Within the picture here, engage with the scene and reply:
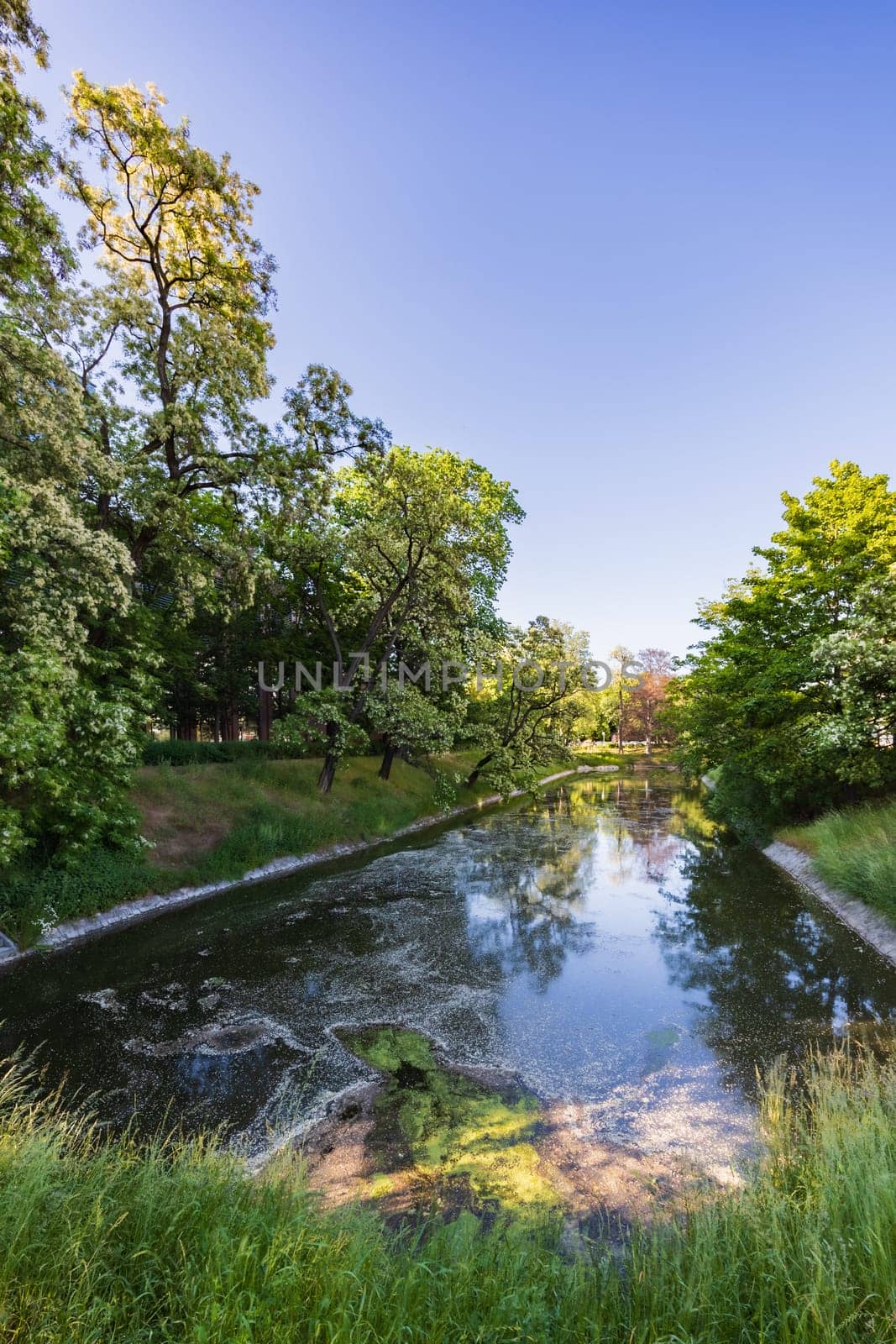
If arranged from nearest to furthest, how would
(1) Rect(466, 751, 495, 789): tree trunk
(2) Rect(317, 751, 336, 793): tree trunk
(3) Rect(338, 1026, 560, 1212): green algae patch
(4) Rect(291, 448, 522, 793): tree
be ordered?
(3) Rect(338, 1026, 560, 1212): green algae patch < (4) Rect(291, 448, 522, 793): tree < (2) Rect(317, 751, 336, 793): tree trunk < (1) Rect(466, 751, 495, 789): tree trunk

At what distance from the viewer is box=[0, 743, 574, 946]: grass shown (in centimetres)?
1204

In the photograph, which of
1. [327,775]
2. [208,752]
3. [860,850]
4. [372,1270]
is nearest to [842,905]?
[860,850]

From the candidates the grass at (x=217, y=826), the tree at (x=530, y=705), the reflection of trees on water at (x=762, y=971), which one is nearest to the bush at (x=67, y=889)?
the grass at (x=217, y=826)

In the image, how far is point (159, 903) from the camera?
14.3 metres

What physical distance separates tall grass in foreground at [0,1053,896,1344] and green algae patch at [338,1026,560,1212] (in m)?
1.35

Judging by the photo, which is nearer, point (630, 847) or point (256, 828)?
point (256, 828)

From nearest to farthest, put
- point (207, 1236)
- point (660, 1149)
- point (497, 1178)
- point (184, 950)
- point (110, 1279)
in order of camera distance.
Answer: point (110, 1279) → point (207, 1236) → point (497, 1178) → point (660, 1149) → point (184, 950)

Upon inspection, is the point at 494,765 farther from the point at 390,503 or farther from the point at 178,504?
the point at 178,504

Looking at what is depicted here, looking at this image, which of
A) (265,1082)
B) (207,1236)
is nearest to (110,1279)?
(207,1236)

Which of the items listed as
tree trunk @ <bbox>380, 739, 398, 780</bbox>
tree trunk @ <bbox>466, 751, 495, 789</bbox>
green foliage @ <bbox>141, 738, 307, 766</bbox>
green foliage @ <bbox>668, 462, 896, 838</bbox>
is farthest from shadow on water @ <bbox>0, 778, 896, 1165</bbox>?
tree trunk @ <bbox>466, 751, 495, 789</bbox>

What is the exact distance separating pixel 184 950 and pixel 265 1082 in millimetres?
5466

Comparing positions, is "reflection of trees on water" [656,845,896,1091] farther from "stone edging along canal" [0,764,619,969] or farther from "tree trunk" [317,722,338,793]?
"tree trunk" [317,722,338,793]

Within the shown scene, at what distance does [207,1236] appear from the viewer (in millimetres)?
3488

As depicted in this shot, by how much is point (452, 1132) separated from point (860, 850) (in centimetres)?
1304
